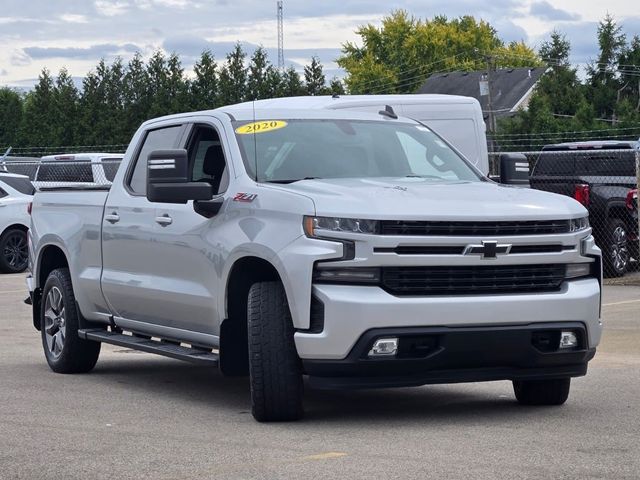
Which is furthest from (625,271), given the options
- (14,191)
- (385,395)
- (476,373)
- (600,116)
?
(600,116)

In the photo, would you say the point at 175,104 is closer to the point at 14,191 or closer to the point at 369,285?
the point at 14,191

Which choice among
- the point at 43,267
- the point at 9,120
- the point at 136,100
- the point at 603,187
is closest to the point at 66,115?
the point at 136,100

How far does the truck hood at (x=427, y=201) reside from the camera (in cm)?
786

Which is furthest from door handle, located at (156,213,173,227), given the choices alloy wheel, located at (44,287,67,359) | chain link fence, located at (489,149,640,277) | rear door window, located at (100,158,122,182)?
rear door window, located at (100,158,122,182)

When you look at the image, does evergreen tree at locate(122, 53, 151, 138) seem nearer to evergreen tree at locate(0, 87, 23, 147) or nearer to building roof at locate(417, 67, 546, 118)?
evergreen tree at locate(0, 87, 23, 147)

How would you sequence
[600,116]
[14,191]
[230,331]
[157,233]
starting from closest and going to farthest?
[230,331], [157,233], [14,191], [600,116]

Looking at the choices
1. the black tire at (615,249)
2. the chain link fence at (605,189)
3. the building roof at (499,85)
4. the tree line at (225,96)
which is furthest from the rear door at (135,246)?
the building roof at (499,85)

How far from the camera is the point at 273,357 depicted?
26.2 feet

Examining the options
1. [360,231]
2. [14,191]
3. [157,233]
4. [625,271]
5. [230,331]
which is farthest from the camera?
[14,191]

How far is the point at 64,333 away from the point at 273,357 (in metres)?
3.30

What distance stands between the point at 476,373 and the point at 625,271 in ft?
44.7

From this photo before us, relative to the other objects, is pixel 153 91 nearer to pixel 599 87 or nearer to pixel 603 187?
pixel 599 87

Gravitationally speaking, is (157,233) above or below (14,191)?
above

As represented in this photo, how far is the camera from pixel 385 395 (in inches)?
379
